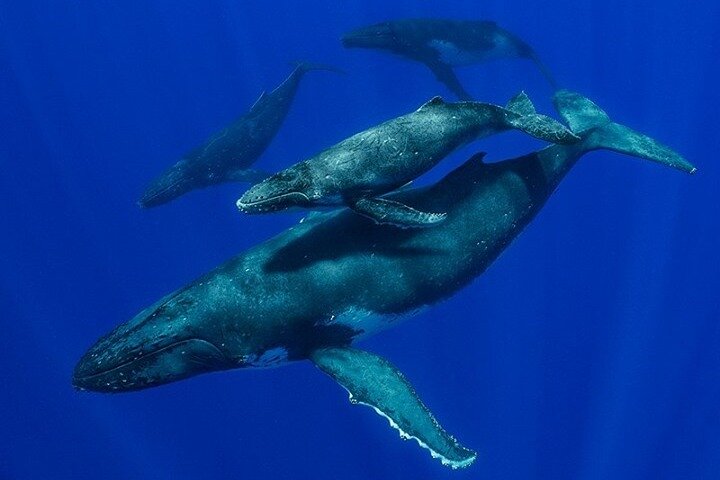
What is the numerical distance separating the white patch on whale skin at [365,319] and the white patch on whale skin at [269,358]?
0.52 meters

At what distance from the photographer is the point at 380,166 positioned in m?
6.12

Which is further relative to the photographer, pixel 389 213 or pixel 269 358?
pixel 269 358

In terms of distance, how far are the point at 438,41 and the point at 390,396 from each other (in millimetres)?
12936

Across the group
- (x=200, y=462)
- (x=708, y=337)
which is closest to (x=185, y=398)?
(x=200, y=462)

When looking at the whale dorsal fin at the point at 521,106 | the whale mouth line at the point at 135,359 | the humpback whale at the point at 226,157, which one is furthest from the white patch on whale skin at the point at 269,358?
the humpback whale at the point at 226,157

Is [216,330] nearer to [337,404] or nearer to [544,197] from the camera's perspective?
[544,197]

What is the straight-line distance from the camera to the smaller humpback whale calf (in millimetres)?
5723

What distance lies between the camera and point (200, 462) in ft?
53.1

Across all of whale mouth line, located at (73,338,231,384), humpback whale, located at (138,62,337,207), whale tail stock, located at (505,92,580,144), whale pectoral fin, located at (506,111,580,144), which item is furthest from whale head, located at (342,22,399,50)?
whale mouth line, located at (73,338,231,384)

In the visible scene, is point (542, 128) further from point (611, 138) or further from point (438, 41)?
point (438, 41)

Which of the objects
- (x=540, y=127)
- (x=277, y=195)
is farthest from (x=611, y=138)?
(x=277, y=195)

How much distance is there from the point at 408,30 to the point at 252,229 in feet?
23.7

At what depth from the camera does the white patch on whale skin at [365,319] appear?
6797 mm

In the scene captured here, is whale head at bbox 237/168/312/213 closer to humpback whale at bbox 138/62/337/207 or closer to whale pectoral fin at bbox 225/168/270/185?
humpback whale at bbox 138/62/337/207
